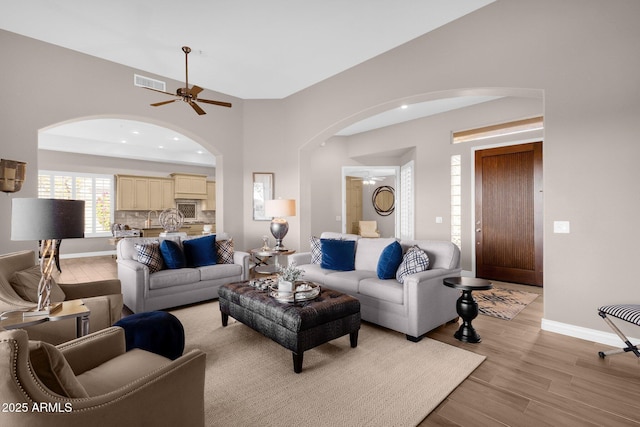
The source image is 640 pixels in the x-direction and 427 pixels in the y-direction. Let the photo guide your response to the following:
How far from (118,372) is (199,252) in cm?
293

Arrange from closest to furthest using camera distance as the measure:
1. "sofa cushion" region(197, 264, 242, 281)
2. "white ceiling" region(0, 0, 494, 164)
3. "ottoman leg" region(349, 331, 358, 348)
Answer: "ottoman leg" region(349, 331, 358, 348)
"white ceiling" region(0, 0, 494, 164)
"sofa cushion" region(197, 264, 242, 281)

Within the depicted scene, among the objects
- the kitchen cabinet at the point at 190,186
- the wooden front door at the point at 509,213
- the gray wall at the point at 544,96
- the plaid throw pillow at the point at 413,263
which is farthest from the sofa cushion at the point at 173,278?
the kitchen cabinet at the point at 190,186

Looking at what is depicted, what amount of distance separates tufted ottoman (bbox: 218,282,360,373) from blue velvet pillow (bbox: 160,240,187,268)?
138 cm

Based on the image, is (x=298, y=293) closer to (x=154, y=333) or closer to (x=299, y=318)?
(x=299, y=318)

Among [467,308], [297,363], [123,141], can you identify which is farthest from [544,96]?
[123,141]

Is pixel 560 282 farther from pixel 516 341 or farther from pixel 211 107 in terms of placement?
pixel 211 107

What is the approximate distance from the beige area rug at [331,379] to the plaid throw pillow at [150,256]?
1150 millimetres

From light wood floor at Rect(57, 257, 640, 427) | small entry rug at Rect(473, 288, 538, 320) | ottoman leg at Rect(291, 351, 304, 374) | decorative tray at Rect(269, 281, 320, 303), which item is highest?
decorative tray at Rect(269, 281, 320, 303)

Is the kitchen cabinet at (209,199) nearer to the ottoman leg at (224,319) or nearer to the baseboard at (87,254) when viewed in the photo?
the baseboard at (87,254)

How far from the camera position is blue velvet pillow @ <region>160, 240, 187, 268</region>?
3.98 m

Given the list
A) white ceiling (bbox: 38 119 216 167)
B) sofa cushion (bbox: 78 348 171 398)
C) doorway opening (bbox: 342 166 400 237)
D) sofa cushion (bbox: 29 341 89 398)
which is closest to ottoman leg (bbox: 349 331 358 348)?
sofa cushion (bbox: 78 348 171 398)

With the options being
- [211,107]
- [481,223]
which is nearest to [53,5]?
[211,107]

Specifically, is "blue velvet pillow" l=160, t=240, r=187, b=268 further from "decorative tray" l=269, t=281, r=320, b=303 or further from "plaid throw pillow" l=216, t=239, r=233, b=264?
"decorative tray" l=269, t=281, r=320, b=303

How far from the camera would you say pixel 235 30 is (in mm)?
3791
